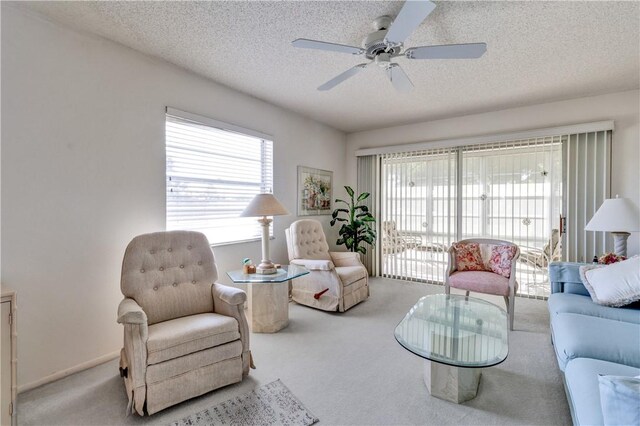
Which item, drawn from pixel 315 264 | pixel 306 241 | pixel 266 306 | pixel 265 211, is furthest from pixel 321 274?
pixel 265 211

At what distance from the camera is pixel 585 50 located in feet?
8.27

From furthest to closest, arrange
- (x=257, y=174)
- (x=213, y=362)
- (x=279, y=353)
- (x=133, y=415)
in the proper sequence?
1. (x=257, y=174)
2. (x=279, y=353)
3. (x=213, y=362)
4. (x=133, y=415)

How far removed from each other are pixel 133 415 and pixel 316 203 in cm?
343

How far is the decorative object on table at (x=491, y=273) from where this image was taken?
3031mm

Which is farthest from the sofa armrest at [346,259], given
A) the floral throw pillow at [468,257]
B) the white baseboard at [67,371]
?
the white baseboard at [67,371]

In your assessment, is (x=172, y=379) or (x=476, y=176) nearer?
(x=172, y=379)

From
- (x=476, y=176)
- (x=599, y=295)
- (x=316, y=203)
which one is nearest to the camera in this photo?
(x=599, y=295)

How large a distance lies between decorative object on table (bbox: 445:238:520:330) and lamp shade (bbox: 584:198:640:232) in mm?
765

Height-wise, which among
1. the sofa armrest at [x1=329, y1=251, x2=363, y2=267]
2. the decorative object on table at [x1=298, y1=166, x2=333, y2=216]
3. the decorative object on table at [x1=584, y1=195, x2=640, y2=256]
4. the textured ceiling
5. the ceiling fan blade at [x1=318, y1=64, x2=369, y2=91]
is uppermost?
the textured ceiling

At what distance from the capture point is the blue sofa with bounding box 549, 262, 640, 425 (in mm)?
1286

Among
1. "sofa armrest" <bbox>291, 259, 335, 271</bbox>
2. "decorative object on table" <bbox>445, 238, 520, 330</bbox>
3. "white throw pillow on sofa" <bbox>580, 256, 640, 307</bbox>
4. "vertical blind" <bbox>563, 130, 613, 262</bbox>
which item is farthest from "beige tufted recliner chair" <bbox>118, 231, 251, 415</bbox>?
"vertical blind" <bbox>563, 130, 613, 262</bbox>

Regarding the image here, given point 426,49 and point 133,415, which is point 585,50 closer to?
point 426,49

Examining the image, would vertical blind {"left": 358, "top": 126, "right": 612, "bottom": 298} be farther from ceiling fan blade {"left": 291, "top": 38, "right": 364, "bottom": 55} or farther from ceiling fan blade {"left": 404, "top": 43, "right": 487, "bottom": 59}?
ceiling fan blade {"left": 291, "top": 38, "right": 364, "bottom": 55}

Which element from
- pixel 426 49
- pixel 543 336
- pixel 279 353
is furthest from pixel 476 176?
pixel 279 353
